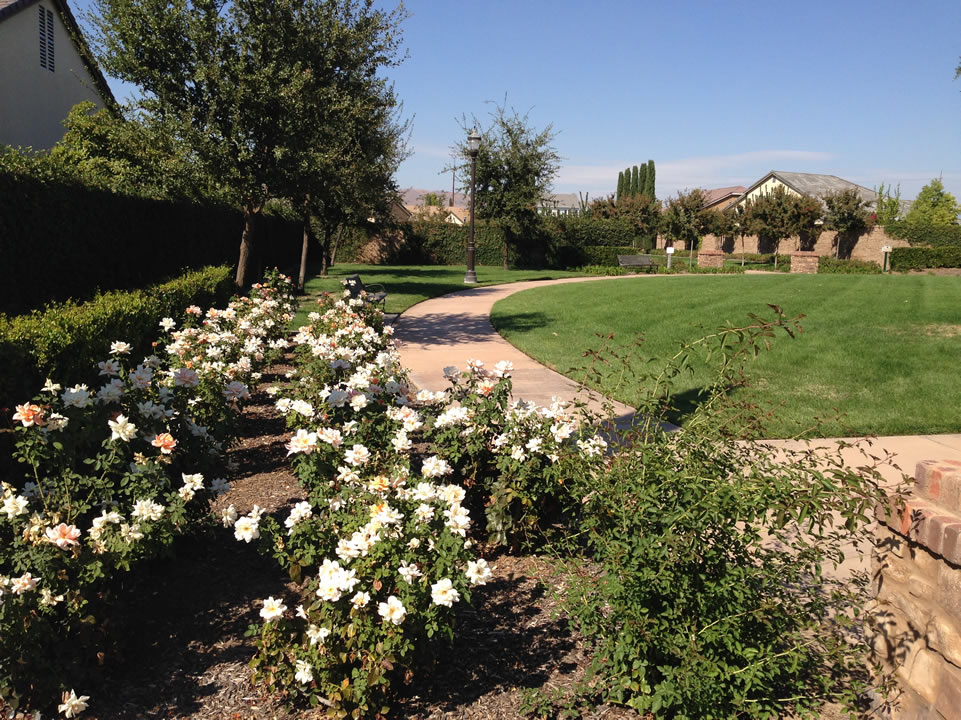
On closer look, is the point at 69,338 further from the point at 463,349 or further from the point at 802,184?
the point at 802,184

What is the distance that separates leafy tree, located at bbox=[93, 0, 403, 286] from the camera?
11.1 m

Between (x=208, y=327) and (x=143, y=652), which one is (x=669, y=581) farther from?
(x=208, y=327)

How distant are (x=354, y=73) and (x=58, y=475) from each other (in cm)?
1331

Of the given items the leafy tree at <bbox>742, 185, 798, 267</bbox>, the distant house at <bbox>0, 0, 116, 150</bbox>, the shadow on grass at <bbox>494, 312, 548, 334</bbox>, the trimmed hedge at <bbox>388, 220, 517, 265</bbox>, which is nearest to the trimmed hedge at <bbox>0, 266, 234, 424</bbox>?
the shadow on grass at <bbox>494, 312, 548, 334</bbox>

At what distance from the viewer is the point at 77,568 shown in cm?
279

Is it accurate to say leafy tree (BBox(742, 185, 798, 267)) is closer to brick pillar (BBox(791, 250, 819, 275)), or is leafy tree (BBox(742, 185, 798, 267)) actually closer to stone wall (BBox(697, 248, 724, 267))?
brick pillar (BBox(791, 250, 819, 275))

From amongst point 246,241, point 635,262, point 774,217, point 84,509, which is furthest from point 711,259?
point 84,509

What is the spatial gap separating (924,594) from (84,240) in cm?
1077

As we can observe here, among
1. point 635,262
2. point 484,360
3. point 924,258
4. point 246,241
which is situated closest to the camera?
point 484,360

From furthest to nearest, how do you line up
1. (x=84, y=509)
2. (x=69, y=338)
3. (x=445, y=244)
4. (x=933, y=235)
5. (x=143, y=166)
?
(x=933, y=235) → (x=445, y=244) → (x=143, y=166) → (x=69, y=338) → (x=84, y=509)

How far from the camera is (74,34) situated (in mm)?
12891

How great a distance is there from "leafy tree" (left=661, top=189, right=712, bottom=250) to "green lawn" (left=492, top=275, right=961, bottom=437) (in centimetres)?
2563

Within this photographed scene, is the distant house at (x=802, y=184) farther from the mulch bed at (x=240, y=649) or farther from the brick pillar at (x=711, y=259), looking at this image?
the mulch bed at (x=240, y=649)

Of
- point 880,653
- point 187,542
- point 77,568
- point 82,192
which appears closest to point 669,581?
point 880,653
